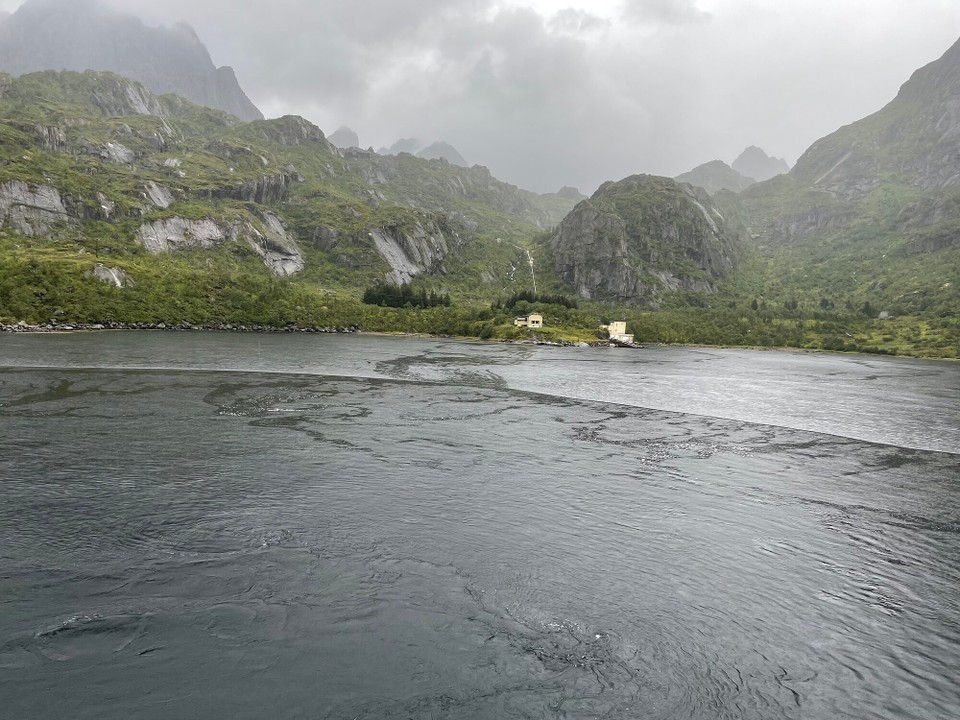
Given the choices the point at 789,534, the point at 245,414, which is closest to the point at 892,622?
the point at 789,534

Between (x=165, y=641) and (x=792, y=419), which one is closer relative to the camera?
(x=165, y=641)

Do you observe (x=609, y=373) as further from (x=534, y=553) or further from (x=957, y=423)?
(x=534, y=553)

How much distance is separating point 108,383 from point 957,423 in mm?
114889

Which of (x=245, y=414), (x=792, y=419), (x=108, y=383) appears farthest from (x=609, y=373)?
(x=108, y=383)

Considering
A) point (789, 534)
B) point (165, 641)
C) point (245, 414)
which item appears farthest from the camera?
point (245, 414)

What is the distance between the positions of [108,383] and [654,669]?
8132 centimetres

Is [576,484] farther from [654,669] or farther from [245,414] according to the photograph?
[245,414]

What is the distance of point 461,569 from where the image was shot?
26.7 m

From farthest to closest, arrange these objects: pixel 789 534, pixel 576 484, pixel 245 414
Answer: pixel 245 414 < pixel 576 484 < pixel 789 534

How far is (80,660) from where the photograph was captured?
1841 centimetres

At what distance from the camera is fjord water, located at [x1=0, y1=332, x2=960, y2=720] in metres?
18.3

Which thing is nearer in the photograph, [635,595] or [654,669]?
[654,669]

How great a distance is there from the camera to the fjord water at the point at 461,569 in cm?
1828

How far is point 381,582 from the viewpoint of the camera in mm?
24953
